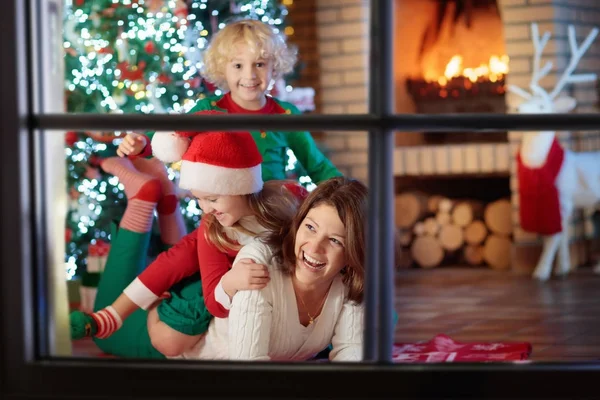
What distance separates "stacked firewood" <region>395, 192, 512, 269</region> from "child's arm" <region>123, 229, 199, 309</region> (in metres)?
3.06

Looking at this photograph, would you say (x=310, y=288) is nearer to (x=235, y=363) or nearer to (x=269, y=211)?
(x=269, y=211)

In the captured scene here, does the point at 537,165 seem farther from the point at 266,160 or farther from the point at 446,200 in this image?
the point at 266,160

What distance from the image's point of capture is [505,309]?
11.7 ft

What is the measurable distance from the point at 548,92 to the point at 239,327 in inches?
135

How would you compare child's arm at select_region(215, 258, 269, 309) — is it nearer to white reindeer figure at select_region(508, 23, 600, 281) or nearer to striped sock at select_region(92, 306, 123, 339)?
striped sock at select_region(92, 306, 123, 339)

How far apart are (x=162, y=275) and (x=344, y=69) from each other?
3.56m


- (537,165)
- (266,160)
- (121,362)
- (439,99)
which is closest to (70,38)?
(266,160)

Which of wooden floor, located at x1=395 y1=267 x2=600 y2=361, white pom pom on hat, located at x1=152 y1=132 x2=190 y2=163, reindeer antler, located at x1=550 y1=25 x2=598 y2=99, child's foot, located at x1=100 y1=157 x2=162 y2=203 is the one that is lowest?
wooden floor, located at x1=395 y1=267 x2=600 y2=361

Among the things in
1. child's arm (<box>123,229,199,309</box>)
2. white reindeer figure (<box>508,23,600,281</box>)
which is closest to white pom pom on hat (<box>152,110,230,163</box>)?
child's arm (<box>123,229,199,309</box>)

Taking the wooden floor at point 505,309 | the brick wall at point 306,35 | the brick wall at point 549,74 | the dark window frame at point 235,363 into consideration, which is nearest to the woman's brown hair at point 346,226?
the dark window frame at point 235,363

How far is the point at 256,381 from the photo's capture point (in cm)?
135

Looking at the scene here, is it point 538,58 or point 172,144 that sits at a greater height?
point 538,58

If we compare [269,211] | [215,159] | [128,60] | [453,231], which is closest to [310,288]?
[269,211]

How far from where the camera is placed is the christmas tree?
117 inches
